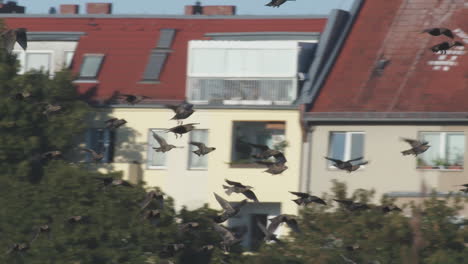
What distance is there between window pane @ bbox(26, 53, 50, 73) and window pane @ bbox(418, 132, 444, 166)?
16647mm

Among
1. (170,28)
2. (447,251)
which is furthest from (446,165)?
(170,28)

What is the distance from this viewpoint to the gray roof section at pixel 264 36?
6444 cm

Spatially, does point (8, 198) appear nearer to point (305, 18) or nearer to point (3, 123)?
point (3, 123)

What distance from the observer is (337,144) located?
5975 centimetres

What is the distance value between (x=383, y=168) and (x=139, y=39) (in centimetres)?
1349

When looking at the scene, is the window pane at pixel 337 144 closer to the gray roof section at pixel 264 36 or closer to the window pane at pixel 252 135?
the window pane at pixel 252 135

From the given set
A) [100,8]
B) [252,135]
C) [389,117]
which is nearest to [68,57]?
[100,8]

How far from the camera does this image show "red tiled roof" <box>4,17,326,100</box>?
65250mm

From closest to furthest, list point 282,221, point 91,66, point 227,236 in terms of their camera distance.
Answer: point 282,221, point 227,236, point 91,66


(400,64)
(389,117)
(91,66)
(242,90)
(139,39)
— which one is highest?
(139,39)

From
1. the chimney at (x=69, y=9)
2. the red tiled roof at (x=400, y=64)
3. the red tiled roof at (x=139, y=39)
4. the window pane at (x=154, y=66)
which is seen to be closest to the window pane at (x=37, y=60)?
the red tiled roof at (x=139, y=39)

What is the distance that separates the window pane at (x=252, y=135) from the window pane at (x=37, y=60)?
359 inches

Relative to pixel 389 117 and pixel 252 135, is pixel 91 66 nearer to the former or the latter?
pixel 252 135

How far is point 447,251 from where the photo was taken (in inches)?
1941
